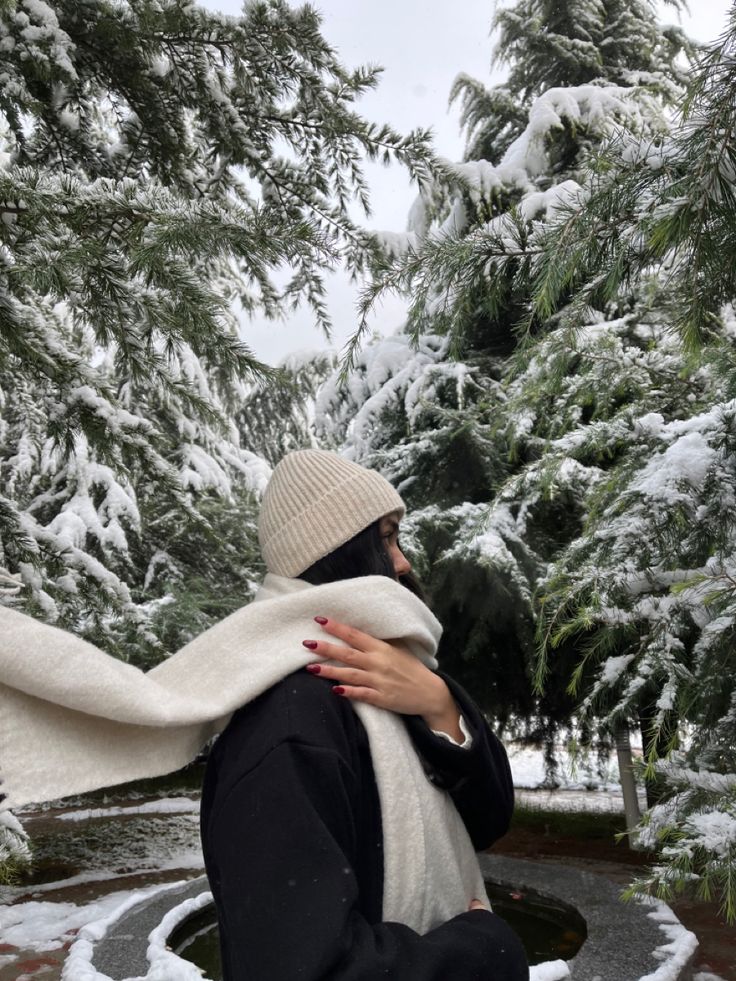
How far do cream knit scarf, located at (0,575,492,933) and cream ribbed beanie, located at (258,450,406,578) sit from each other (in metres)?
0.06

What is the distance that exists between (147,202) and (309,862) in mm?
1644

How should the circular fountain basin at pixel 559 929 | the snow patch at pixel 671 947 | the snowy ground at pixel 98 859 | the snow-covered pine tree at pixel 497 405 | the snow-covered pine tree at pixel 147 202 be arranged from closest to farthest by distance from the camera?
the snow-covered pine tree at pixel 147 202
the snow patch at pixel 671 947
the circular fountain basin at pixel 559 929
the snowy ground at pixel 98 859
the snow-covered pine tree at pixel 497 405

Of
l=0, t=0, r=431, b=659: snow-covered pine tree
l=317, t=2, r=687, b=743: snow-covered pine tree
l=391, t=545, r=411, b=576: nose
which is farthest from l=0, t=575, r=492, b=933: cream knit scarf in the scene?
l=317, t=2, r=687, b=743: snow-covered pine tree

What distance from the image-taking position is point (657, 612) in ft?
8.66

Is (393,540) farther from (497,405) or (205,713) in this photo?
(497,405)

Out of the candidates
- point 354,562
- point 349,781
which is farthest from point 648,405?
point 349,781

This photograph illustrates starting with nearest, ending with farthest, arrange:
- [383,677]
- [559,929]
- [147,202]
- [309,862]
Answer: [309,862] < [383,677] < [147,202] < [559,929]

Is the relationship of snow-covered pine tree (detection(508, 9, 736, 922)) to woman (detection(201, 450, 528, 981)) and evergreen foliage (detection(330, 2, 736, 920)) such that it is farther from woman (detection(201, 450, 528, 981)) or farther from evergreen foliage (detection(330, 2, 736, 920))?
woman (detection(201, 450, 528, 981))

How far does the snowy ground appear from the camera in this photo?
5.18 m

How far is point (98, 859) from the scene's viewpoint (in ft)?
25.1

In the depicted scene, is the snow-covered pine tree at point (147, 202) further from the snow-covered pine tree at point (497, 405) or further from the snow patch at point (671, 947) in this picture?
the snow patch at point (671, 947)

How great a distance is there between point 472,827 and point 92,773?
0.71 meters

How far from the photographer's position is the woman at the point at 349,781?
1087 millimetres

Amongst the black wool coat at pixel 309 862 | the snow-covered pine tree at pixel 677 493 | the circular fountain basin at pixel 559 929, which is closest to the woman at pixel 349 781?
the black wool coat at pixel 309 862
